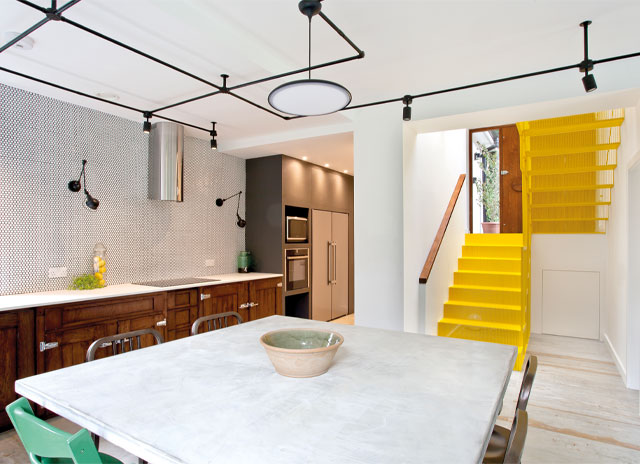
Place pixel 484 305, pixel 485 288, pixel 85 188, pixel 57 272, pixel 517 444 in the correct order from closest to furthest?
pixel 517 444
pixel 57 272
pixel 85 188
pixel 484 305
pixel 485 288

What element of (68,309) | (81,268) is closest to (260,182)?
(81,268)

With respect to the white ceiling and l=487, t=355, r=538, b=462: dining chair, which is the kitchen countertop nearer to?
the white ceiling

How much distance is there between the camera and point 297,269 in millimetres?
5219

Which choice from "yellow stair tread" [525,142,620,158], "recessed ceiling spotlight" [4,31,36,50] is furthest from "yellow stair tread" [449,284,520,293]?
"recessed ceiling spotlight" [4,31,36,50]

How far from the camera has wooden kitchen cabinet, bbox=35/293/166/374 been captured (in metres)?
2.73

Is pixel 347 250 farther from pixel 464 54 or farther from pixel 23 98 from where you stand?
pixel 23 98

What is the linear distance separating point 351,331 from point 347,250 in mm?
4250

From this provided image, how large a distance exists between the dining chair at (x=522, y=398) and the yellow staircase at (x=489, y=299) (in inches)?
92.6

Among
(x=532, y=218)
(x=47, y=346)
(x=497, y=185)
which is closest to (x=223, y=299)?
(x=47, y=346)

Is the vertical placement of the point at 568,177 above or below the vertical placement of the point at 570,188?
above

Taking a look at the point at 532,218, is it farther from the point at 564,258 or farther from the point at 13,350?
the point at 13,350

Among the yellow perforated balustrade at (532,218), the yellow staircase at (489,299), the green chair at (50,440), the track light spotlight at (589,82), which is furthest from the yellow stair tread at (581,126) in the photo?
the green chair at (50,440)

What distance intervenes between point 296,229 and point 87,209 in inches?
95.3

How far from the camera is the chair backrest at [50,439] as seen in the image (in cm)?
86
